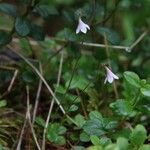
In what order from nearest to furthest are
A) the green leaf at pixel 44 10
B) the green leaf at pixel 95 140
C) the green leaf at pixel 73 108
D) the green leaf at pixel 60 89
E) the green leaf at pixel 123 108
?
1. the green leaf at pixel 95 140
2. the green leaf at pixel 123 108
3. the green leaf at pixel 73 108
4. the green leaf at pixel 60 89
5. the green leaf at pixel 44 10

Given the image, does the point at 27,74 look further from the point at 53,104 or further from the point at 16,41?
the point at 16,41

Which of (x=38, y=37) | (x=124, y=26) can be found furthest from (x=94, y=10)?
(x=124, y=26)

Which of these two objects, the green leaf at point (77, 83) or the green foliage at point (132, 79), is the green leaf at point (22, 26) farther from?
the green foliage at point (132, 79)

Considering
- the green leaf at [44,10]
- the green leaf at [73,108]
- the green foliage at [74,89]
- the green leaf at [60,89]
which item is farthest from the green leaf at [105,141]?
the green leaf at [44,10]

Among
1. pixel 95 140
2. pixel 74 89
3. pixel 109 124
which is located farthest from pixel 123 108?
pixel 74 89

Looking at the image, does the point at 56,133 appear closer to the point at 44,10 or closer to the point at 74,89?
the point at 74,89
